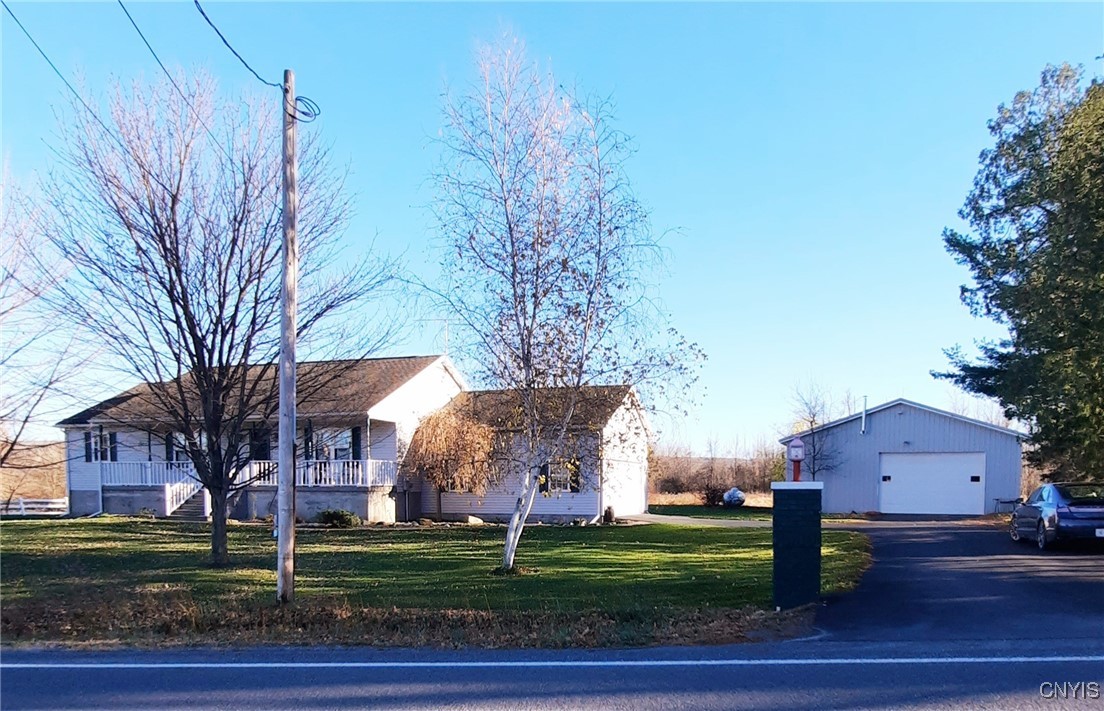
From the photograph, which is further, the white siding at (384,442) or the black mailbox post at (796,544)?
the white siding at (384,442)

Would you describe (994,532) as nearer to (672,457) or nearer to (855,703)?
(855,703)

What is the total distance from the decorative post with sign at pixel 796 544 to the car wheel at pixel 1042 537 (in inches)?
348

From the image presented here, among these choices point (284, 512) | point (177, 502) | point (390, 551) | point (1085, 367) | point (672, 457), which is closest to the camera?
point (284, 512)

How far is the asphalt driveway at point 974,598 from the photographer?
8555 mm

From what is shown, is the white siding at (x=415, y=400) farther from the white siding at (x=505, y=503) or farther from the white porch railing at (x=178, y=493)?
the white porch railing at (x=178, y=493)

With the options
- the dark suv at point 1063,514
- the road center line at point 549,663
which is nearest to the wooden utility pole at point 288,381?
the road center line at point 549,663

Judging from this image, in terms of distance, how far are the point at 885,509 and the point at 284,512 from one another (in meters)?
27.3

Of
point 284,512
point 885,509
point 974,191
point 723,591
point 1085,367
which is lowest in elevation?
point 885,509

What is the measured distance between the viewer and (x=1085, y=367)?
52.1ft

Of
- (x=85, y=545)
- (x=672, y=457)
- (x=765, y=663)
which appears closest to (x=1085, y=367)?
(x=765, y=663)

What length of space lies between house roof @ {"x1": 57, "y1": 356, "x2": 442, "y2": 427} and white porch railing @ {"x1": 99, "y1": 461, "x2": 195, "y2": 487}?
6.40ft

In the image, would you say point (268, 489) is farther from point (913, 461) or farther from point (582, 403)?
point (913, 461)

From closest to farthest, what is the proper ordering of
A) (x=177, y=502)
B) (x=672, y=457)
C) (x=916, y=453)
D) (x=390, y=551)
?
(x=390, y=551) < (x=177, y=502) < (x=916, y=453) < (x=672, y=457)

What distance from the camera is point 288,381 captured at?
10.3 m
